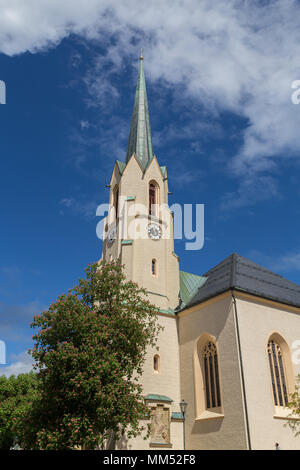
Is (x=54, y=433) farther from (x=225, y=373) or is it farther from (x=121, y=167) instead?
(x=121, y=167)

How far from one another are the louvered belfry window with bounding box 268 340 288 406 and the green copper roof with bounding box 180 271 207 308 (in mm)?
6809

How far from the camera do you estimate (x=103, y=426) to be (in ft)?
51.9

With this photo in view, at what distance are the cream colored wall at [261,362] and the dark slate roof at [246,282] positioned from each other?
3.00 feet

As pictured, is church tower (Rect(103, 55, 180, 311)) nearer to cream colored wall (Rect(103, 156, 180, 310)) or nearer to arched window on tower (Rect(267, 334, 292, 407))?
cream colored wall (Rect(103, 156, 180, 310))

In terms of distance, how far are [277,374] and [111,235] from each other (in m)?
15.3

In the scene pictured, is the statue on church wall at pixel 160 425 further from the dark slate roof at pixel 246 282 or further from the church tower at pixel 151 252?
the dark slate roof at pixel 246 282

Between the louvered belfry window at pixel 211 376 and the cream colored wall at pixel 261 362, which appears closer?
the cream colored wall at pixel 261 362

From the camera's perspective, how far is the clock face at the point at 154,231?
1138 inches

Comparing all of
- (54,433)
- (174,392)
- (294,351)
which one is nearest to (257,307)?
(294,351)

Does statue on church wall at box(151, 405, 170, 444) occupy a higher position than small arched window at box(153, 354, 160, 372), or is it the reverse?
small arched window at box(153, 354, 160, 372)

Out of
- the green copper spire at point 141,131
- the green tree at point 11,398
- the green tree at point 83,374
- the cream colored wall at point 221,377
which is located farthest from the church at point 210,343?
the green tree at point 11,398

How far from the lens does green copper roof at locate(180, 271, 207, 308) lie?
2804 cm

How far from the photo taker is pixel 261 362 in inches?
837

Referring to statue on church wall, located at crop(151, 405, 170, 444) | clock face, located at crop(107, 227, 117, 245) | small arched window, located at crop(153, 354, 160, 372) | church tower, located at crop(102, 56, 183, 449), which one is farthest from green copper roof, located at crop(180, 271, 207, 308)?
statue on church wall, located at crop(151, 405, 170, 444)
